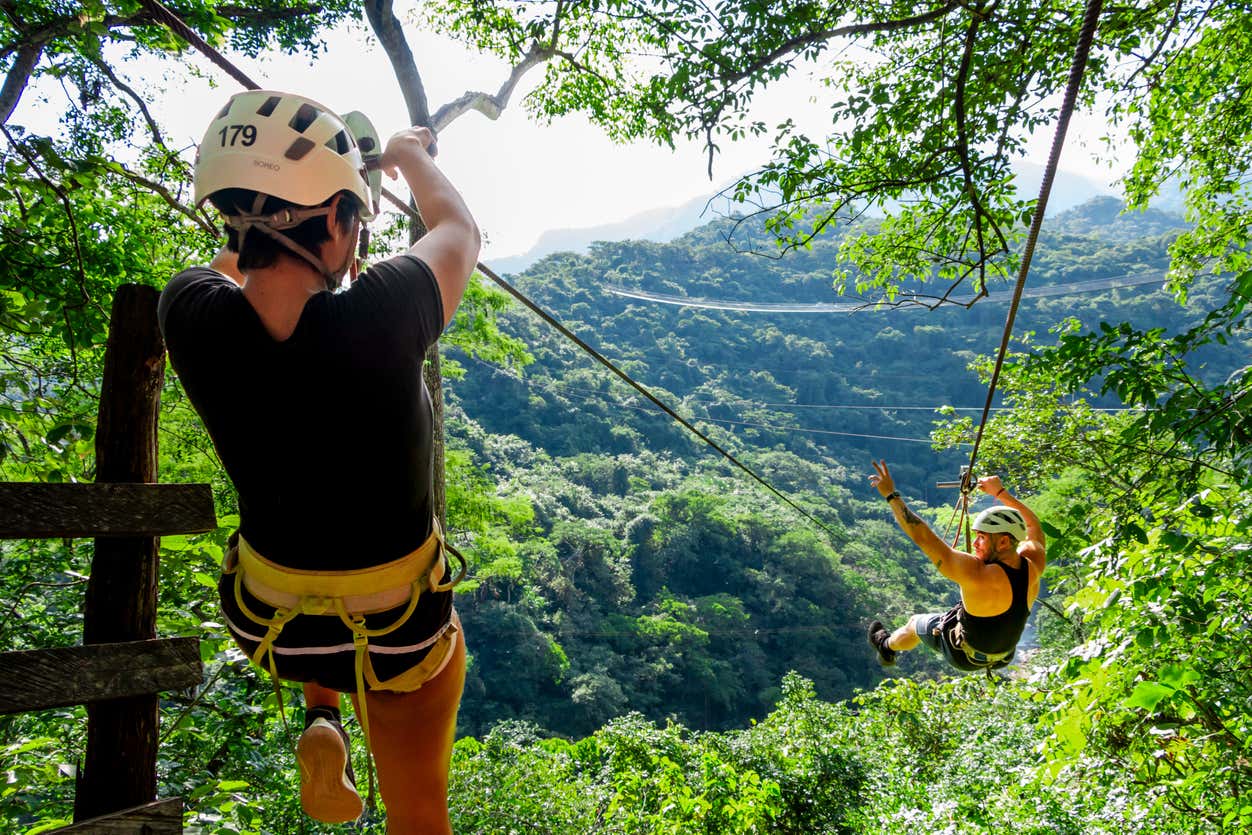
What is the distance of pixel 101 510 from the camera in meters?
1.24

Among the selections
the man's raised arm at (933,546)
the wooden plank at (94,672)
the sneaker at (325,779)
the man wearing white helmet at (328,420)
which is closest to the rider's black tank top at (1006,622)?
the man's raised arm at (933,546)

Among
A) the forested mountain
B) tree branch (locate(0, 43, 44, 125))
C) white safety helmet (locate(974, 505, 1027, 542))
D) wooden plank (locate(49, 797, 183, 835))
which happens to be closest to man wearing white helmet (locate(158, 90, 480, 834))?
wooden plank (locate(49, 797, 183, 835))

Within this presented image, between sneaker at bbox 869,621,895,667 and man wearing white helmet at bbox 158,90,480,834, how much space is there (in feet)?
13.7

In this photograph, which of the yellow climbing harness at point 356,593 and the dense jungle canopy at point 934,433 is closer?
the yellow climbing harness at point 356,593

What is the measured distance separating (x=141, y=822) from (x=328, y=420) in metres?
0.77

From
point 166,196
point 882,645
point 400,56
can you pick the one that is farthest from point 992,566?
point 400,56

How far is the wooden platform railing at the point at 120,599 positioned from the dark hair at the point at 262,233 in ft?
1.77

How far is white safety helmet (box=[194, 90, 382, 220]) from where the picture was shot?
0.96m

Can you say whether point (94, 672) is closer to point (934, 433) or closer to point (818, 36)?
point (818, 36)

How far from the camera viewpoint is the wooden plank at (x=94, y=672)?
1076 mm

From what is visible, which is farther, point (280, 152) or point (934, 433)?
point (934, 433)

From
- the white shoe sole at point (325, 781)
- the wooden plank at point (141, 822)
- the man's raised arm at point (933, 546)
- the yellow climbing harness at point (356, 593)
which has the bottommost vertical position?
the man's raised arm at point (933, 546)

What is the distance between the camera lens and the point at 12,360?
108 inches

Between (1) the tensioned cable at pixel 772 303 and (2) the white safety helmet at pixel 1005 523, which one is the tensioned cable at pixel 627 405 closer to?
(1) the tensioned cable at pixel 772 303
